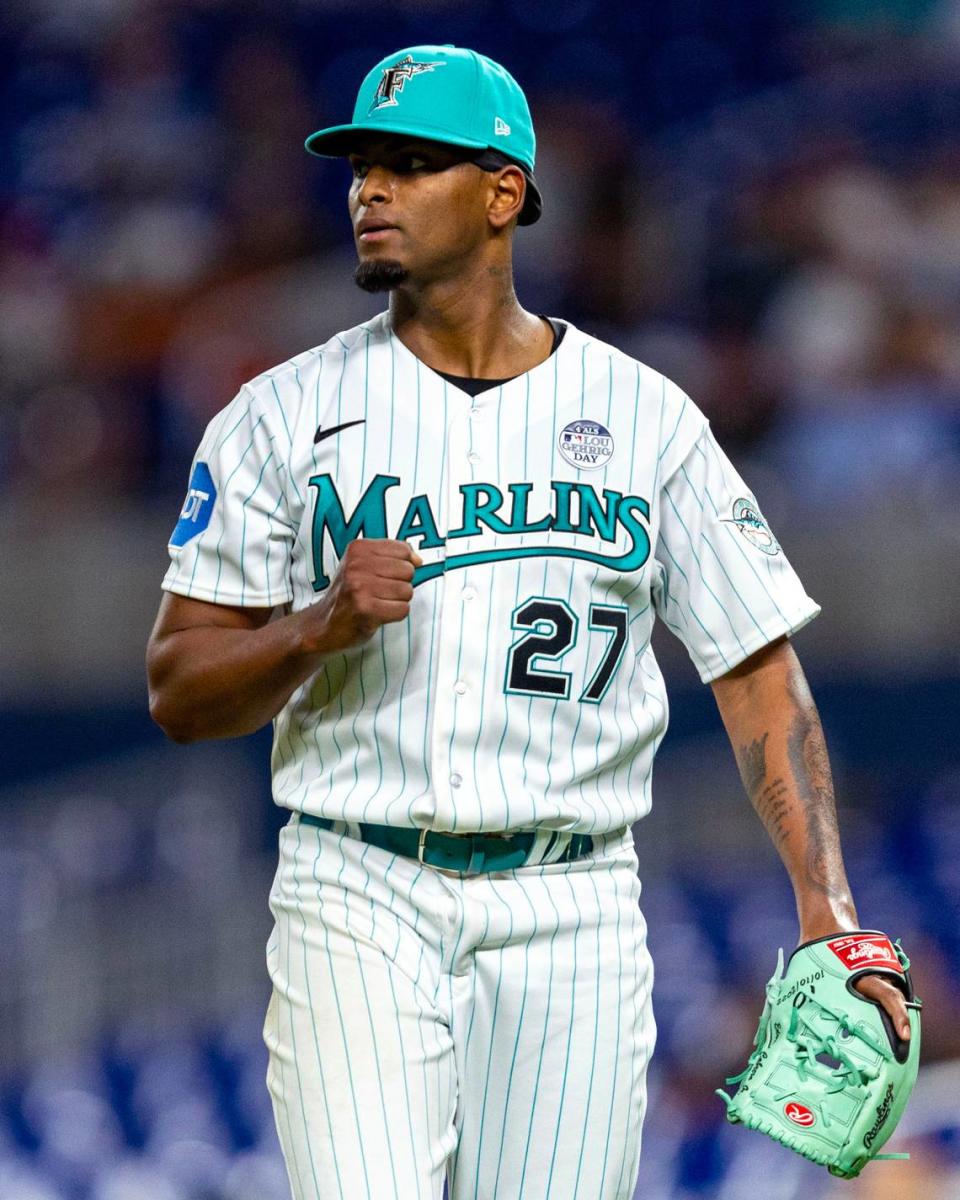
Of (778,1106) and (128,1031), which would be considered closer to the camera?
(778,1106)

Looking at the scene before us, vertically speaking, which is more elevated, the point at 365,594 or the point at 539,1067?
the point at 365,594

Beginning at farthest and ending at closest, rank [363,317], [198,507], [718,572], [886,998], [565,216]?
[565,216] → [363,317] → [718,572] → [198,507] → [886,998]

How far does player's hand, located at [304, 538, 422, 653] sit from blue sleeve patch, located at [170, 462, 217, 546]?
0.34 m

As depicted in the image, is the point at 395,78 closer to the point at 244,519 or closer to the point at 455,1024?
the point at 244,519

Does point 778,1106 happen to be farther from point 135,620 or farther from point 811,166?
point 811,166

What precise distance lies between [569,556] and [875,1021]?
80 cm

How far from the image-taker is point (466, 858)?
294 centimetres

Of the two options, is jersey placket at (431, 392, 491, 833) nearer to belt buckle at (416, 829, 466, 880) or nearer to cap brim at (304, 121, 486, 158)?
belt buckle at (416, 829, 466, 880)

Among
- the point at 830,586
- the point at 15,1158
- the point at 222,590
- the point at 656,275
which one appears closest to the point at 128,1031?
the point at 15,1158

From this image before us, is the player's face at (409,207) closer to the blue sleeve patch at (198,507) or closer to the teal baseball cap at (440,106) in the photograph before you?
the teal baseball cap at (440,106)

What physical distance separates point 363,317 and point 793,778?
16.3 ft

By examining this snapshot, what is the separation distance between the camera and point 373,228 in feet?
10.1

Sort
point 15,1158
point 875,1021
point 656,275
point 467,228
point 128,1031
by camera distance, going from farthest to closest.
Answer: point 656,275 → point 128,1031 → point 15,1158 → point 467,228 → point 875,1021

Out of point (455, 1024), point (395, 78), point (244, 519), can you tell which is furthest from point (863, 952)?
point (395, 78)
